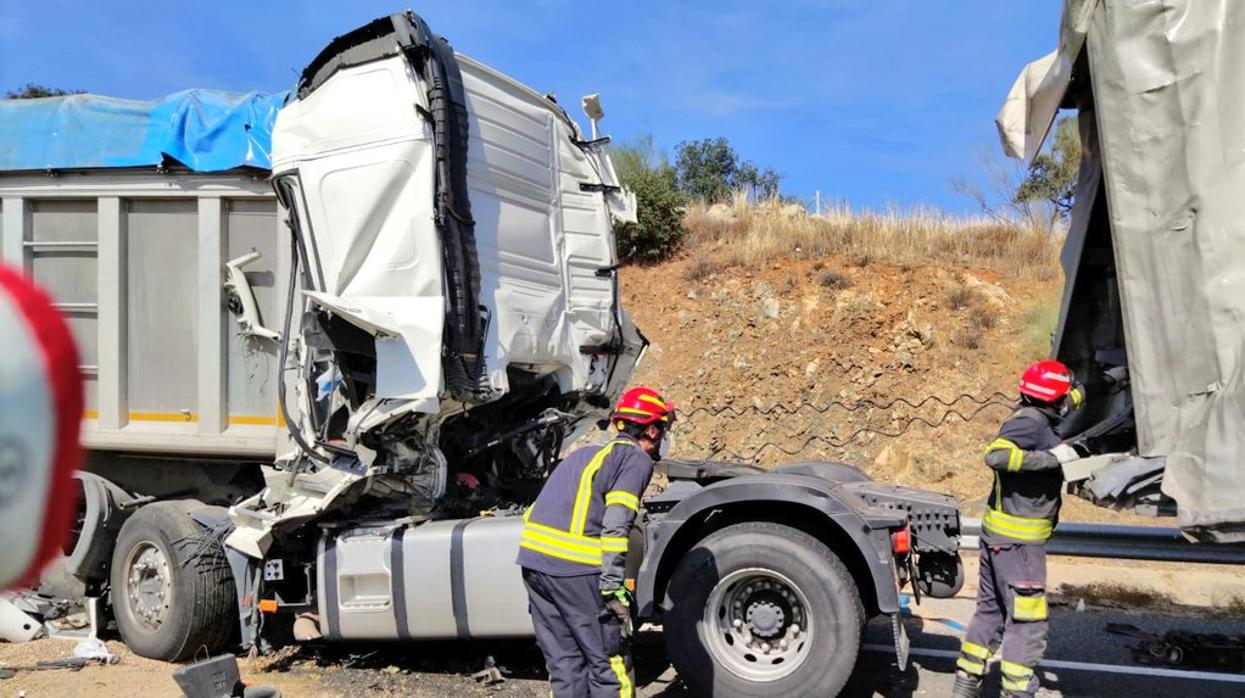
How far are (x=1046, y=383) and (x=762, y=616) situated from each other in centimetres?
180

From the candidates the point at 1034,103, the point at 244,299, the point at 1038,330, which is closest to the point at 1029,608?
the point at 1034,103

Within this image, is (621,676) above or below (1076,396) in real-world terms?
below

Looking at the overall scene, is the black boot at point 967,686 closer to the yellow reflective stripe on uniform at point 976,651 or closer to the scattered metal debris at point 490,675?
the yellow reflective stripe on uniform at point 976,651

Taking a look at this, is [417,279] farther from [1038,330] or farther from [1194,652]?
[1038,330]

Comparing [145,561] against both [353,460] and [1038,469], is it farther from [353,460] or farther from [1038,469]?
[1038,469]

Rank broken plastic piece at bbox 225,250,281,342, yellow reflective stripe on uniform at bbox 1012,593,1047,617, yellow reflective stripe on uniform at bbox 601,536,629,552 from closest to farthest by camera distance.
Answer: yellow reflective stripe on uniform at bbox 601,536,629,552 → yellow reflective stripe on uniform at bbox 1012,593,1047,617 → broken plastic piece at bbox 225,250,281,342

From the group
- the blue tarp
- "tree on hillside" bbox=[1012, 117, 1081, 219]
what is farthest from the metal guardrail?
"tree on hillside" bbox=[1012, 117, 1081, 219]

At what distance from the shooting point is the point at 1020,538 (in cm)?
446

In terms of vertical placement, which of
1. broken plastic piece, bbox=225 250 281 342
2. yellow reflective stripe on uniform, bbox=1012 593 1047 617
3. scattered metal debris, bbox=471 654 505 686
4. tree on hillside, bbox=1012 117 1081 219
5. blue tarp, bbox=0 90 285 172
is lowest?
scattered metal debris, bbox=471 654 505 686

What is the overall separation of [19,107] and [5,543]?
5881 millimetres

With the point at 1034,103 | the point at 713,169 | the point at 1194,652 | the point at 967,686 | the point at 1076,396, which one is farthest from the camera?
the point at 713,169

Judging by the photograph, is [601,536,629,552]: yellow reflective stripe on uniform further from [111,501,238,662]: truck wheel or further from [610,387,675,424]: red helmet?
[111,501,238,662]: truck wheel

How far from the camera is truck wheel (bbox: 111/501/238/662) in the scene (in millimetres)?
5383

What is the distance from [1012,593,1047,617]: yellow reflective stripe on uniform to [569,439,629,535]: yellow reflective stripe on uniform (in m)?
2.07
